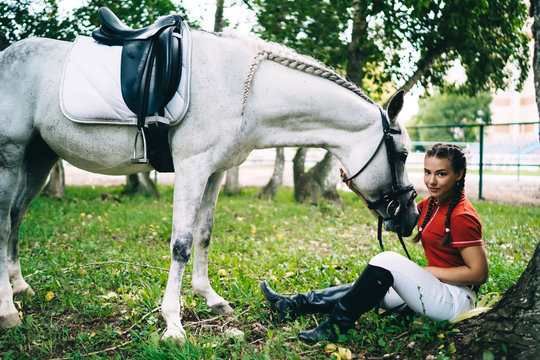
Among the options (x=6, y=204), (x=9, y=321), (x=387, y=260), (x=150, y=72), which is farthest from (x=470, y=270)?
(x=6, y=204)

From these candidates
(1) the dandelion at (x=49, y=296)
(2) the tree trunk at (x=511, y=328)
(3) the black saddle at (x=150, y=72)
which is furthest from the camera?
(1) the dandelion at (x=49, y=296)

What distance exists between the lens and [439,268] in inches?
97.7

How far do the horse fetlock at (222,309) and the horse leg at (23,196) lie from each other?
161 centimetres

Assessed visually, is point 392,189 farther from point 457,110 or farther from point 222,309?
point 457,110

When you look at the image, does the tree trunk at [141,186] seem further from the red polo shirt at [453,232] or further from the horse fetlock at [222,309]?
the red polo shirt at [453,232]

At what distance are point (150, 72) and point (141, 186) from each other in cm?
820

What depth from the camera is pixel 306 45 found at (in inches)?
290

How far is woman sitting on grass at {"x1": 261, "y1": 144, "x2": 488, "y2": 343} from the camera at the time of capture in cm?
235

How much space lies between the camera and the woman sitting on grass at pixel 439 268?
2.35m

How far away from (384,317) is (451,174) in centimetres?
115

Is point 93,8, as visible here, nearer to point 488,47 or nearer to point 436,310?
point 436,310

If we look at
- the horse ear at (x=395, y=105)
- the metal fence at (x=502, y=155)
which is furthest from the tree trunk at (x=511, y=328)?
the metal fence at (x=502, y=155)

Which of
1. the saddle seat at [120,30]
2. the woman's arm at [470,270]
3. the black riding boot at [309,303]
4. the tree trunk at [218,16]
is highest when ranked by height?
the tree trunk at [218,16]

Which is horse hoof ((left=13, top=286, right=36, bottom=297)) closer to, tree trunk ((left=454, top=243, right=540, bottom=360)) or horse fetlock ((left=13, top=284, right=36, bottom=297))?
horse fetlock ((left=13, top=284, right=36, bottom=297))
